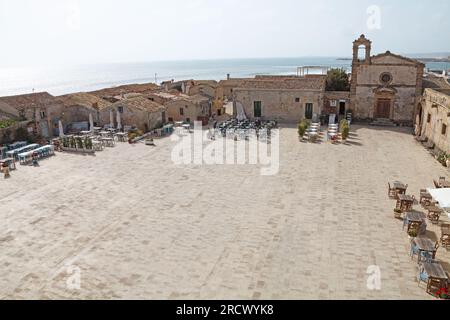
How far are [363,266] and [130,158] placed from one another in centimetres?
1474

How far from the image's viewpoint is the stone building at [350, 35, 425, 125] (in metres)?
30.0

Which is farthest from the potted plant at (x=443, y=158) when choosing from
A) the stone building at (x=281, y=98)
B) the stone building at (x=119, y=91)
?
the stone building at (x=119, y=91)

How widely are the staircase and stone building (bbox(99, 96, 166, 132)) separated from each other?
17.2m

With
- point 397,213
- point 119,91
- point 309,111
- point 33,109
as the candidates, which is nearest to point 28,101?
point 33,109

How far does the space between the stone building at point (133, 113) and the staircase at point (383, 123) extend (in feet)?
56.3

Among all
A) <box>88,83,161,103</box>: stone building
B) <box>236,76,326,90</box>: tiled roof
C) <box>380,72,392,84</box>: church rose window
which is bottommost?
<box>88,83,161,103</box>: stone building

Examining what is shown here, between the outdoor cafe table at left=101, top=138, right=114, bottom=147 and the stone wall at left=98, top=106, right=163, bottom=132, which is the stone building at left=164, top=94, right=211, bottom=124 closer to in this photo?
the stone wall at left=98, top=106, right=163, bottom=132

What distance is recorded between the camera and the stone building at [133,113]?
95.5 ft

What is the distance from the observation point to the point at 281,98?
32219 millimetres

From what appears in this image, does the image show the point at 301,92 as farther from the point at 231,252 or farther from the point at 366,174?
the point at 231,252

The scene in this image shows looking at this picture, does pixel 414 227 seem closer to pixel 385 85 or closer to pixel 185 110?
pixel 385 85

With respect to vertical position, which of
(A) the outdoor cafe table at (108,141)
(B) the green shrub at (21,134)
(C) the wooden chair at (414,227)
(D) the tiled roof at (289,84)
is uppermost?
Result: (D) the tiled roof at (289,84)

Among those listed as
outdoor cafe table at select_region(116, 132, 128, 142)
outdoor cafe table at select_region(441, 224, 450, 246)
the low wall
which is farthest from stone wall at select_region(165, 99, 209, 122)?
outdoor cafe table at select_region(441, 224, 450, 246)

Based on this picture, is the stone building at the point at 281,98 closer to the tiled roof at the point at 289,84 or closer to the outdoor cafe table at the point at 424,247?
the tiled roof at the point at 289,84
